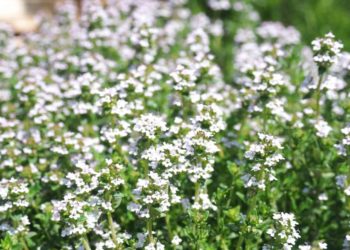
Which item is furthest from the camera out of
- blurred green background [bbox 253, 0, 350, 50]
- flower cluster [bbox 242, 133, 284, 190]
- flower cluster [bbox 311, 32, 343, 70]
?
blurred green background [bbox 253, 0, 350, 50]

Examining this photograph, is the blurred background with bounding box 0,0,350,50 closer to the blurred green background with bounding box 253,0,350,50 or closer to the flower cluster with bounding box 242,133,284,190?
the blurred green background with bounding box 253,0,350,50

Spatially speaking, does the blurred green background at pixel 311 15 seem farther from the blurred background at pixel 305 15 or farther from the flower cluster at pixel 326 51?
the flower cluster at pixel 326 51

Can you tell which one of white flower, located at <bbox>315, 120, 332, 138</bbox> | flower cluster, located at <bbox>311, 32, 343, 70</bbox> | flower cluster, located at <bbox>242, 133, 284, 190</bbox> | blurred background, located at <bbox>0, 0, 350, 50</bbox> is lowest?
flower cluster, located at <bbox>242, 133, 284, 190</bbox>

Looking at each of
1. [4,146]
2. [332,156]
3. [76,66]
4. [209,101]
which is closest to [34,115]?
[4,146]

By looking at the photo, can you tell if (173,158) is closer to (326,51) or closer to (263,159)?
(263,159)

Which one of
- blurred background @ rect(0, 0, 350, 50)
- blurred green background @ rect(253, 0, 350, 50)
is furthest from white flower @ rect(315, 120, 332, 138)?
blurred green background @ rect(253, 0, 350, 50)

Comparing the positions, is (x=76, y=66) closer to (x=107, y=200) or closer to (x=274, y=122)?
(x=274, y=122)

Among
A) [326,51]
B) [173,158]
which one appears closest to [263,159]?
[173,158]
